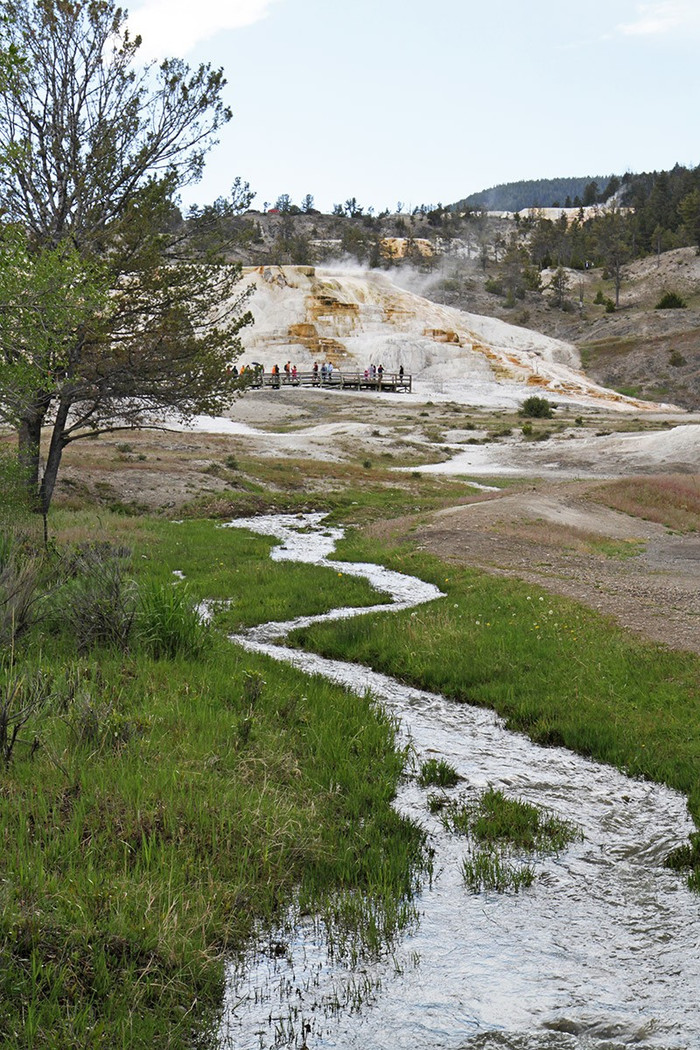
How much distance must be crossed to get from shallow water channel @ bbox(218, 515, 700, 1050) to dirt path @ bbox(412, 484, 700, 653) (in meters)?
6.88

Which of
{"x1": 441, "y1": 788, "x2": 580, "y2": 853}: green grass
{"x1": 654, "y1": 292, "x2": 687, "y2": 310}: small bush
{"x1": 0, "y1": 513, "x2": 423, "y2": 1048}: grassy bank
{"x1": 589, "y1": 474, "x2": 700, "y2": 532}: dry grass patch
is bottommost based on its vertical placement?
{"x1": 589, "y1": 474, "x2": 700, "y2": 532}: dry grass patch

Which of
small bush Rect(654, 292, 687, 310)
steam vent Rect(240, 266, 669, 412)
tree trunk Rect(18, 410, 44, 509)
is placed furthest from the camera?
small bush Rect(654, 292, 687, 310)

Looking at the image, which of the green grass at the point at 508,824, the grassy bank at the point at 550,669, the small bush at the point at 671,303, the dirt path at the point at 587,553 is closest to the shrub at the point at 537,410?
the dirt path at the point at 587,553

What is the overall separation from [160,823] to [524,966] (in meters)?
3.01

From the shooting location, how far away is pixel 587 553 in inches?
923

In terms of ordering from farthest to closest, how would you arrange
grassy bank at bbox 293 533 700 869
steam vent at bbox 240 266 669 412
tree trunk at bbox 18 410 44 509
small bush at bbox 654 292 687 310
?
small bush at bbox 654 292 687 310, steam vent at bbox 240 266 669 412, tree trunk at bbox 18 410 44 509, grassy bank at bbox 293 533 700 869

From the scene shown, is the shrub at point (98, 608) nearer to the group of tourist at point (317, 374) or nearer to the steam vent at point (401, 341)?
the group of tourist at point (317, 374)

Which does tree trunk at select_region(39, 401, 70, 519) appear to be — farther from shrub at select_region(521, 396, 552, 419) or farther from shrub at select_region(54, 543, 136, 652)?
shrub at select_region(521, 396, 552, 419)

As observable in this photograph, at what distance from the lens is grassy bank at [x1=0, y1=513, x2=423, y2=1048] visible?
5125mm

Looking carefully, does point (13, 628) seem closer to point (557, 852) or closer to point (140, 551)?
point (557, 852)

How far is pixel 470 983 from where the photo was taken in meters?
5.64

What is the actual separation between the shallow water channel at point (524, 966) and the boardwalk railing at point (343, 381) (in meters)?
81.5

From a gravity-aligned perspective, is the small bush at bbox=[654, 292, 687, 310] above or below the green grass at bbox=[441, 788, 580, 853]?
above

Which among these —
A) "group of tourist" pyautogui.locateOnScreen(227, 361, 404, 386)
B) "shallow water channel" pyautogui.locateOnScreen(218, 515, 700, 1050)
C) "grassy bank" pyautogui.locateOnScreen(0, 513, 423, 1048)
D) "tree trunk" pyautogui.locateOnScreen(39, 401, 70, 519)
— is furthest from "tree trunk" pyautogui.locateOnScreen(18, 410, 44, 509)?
"group of tourist" pyautogui.locateOnScreen(227, 361, 404, 386)
